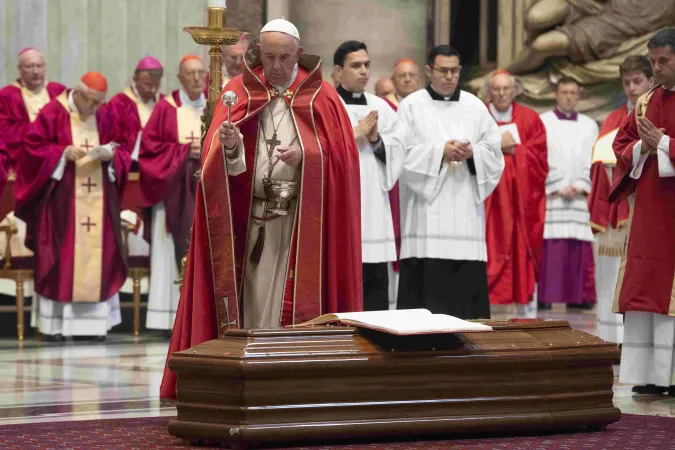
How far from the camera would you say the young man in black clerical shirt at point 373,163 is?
9570mm

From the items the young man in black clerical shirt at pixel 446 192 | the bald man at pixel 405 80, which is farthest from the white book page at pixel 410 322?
the bald man at pixel 405 80

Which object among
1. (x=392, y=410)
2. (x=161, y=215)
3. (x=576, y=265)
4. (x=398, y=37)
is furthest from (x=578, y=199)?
(x=392, y=410)

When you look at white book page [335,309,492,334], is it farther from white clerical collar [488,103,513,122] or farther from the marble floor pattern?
white clerical collar [488,103,513,122]

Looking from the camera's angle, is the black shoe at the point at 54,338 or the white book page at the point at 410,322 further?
the black shoe at the point at 54,338

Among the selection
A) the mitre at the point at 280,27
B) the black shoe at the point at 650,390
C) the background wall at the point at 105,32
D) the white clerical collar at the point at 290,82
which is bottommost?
the black shoe at the point at 650,390

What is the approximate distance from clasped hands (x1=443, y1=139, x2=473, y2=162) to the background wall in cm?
656

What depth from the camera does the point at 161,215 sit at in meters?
12.2

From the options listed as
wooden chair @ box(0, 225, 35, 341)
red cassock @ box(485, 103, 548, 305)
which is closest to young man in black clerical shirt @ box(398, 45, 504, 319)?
red cassock @ box(485, 103, 548, 305)

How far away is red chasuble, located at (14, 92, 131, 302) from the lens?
1155cm

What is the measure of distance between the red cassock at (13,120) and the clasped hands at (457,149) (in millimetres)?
3976

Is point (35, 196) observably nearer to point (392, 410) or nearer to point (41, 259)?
point (41, 259)

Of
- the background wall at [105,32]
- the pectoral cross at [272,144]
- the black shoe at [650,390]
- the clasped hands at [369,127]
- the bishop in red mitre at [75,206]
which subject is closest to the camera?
the pectoral cross at [272,144]

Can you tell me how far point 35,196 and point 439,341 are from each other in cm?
677

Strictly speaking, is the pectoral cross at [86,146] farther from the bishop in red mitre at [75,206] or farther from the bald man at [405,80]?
the bald man at [405,80]
